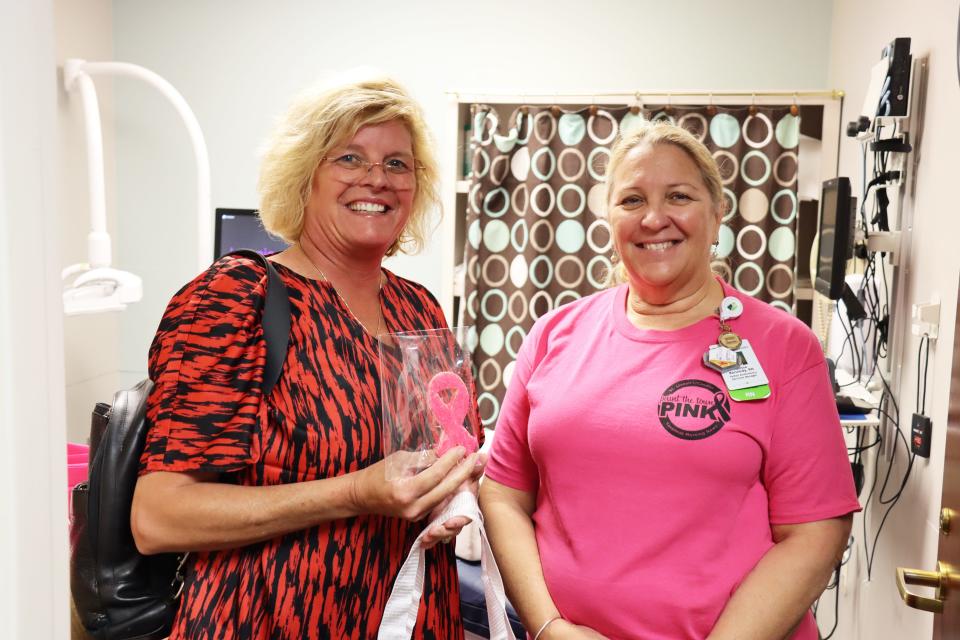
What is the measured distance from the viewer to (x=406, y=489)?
43.9 inches

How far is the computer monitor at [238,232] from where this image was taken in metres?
3.25

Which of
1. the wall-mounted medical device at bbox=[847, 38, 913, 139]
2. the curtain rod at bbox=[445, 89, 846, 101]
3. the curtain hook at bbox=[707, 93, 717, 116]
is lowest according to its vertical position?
the wall-mounted medical device at bbox=[847, 38, 913, 139]

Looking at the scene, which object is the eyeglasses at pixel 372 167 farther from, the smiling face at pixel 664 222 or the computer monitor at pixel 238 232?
the computer monitor at pixel 238 232

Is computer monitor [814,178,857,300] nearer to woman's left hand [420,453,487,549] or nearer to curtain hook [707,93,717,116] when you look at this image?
curtain hook [707,93,717,116]

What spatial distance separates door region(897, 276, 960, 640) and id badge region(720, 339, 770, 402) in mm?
272

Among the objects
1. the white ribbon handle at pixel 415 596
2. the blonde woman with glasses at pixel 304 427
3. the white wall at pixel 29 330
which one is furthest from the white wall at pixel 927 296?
the white wall at pixel 29 330

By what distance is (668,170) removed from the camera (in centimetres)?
142

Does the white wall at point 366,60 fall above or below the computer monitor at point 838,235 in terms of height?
above

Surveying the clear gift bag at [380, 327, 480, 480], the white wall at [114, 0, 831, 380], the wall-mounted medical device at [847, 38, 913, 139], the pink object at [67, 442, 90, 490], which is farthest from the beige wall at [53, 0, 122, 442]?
the wall-mounted medical device at [847, 38, 913, 139]

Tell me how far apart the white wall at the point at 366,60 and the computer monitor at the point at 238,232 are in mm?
654

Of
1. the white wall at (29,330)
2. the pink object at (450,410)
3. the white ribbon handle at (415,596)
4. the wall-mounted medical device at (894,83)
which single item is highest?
the wall-mounted medical device at (894,83)

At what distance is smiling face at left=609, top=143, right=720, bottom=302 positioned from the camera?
1.41 metres

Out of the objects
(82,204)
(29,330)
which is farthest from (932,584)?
(82,204)

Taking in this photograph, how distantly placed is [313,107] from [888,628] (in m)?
1.85
